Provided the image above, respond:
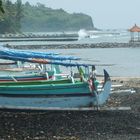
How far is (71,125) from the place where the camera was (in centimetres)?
1695

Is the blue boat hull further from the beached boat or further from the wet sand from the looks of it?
the wet sand

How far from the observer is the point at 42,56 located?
21828 mm

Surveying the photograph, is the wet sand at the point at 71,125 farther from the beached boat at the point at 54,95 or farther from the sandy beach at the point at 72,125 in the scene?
the beached boat at the point at 54,95

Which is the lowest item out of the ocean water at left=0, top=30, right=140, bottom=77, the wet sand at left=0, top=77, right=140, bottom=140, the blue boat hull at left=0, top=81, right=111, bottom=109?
the ocean water at left=0, top=30, right=140, bottom=77

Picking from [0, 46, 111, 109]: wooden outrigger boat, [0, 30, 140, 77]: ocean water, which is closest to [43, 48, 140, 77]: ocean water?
[0, 30, 140, 77]: ocean water

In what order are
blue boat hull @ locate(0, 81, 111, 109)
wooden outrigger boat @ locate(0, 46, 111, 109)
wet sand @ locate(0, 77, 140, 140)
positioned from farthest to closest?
blue boat hull @ locate(0, 81, 111, 109) < wooden outrigger boat @ locate(0, 46, 111, 109) < wet sand @ locate(0, 77, 140, 140)

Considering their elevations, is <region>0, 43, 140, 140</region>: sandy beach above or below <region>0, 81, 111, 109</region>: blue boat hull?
below

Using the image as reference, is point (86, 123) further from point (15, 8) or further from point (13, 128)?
point (15, 8)

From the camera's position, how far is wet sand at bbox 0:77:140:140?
15.5 m

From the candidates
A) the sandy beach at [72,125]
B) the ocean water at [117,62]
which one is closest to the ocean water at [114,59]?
the ocean water at [117,62]

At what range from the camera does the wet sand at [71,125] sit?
15547mm

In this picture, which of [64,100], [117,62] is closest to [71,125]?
[64,100]

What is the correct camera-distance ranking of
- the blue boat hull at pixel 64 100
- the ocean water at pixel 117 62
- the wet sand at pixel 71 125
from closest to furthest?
1. the wet sand at pixel 71 125
2. the blue boat hull at pixel 64 100
3. the ocean water at pixel 117 62

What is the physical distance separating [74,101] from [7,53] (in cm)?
302
